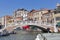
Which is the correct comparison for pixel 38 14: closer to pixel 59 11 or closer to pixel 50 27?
pixel 59 11

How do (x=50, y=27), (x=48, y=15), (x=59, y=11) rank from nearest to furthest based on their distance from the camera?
(x=50, y=27) → (x=59, y=11) → (x=48, y=15)

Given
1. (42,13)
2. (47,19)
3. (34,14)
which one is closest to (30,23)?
(47,19)

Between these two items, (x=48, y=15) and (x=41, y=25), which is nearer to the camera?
(x=41, y=25)

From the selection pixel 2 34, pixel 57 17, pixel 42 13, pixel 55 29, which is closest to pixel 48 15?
pixel 42 13

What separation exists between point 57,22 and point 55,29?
4.90 ft

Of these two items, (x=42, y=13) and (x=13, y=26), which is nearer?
(x=13, y=26)

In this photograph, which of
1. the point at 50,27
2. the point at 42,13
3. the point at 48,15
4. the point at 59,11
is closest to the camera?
the point at 50,27

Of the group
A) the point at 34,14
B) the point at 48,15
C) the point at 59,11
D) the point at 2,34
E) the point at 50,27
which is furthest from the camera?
the point at 34,14

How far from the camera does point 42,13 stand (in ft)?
145

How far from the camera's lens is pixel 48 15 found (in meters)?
40.1

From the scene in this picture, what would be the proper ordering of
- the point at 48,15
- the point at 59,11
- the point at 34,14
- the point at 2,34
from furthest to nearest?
the point at 34,14 < the point at 48,15 < the point at 59,11 < the point at 2,34

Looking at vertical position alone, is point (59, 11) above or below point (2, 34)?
above

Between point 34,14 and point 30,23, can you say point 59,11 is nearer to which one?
point 30,23

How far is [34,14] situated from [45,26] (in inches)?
637
